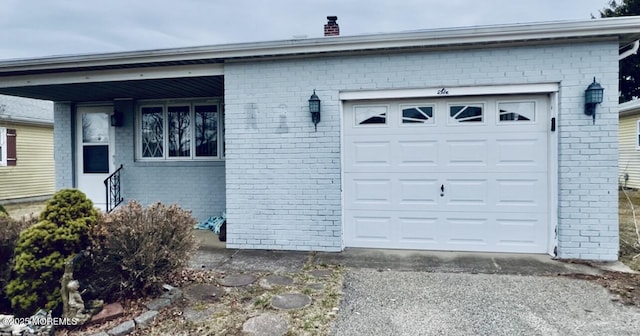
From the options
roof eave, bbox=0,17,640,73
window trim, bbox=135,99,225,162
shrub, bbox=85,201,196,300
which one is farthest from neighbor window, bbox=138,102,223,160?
shrub, bbox=85,201,196,300

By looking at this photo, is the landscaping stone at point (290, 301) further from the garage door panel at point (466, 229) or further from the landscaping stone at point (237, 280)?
the garage door panel at point (466, 229)

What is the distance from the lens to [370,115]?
5598 millimetres

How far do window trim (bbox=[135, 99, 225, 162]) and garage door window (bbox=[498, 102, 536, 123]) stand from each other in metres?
5.22

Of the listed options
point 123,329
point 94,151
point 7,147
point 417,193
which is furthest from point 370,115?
point 7,147

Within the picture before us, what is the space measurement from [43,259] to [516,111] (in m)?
5.85

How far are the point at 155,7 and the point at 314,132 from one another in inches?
416

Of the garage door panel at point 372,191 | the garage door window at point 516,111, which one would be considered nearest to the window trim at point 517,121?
the garage door window at point 516,111

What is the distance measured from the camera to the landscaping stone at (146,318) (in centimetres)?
317

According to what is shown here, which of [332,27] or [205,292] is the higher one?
[332,27]

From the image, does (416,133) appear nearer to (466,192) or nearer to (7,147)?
(466,192)

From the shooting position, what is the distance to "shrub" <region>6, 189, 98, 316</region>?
3.29m

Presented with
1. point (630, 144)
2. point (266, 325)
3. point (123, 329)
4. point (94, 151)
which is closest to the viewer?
point (123, 329)

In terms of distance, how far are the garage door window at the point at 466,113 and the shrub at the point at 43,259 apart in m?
4.82

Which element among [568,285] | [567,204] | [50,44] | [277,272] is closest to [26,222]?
[277,272]
